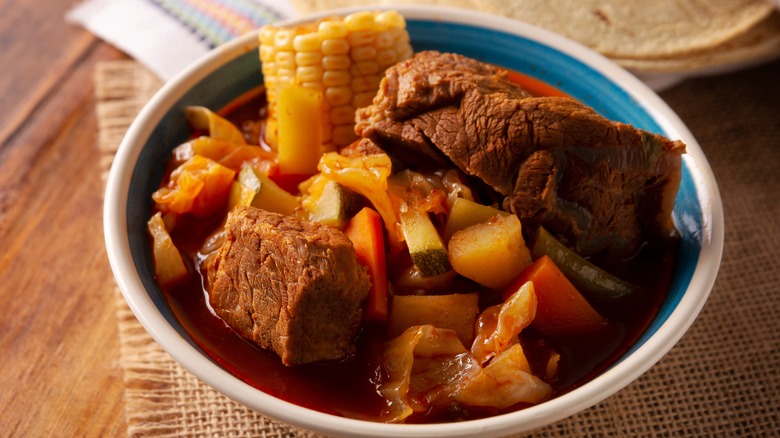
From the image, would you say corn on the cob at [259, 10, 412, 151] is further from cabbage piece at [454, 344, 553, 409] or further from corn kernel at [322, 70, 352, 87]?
cabbage piece at [454, 344, 553, 409]

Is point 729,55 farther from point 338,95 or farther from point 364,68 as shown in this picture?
point 338,95

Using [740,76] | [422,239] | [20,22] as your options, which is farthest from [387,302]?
[20,22]

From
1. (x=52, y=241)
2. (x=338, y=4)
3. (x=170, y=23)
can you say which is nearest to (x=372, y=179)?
(x=52, y=241)

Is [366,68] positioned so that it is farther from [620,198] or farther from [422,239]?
[620,198]

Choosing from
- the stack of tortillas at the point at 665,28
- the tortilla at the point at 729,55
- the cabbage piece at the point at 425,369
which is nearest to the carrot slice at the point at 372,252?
the cabbage piece at the point at 425,369

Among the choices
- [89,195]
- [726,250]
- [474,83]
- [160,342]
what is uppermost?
[474,83]

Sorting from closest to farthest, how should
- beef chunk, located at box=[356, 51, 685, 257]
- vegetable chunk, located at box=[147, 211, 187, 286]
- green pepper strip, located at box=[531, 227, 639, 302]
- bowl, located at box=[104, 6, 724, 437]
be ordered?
bowl, located at box=[104, 6, 724, 437], beef chunk, located at box=[356, 51, 685, 257], green pepper strip, located at box=[531, 227, 639, 302], vegetable chunk, located at box=[147, 211, 187, 286]

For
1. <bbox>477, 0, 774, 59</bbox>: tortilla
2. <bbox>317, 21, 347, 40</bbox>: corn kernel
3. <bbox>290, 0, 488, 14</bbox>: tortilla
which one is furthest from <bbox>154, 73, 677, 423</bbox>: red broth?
<bbox>290, 0, 488, 14</bbox>: tortilla
